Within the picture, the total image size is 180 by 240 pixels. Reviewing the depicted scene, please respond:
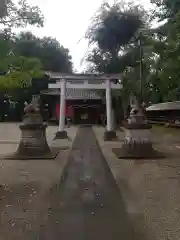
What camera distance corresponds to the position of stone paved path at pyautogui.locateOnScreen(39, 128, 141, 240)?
5.28 meters

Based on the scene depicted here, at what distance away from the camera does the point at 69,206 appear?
682cm

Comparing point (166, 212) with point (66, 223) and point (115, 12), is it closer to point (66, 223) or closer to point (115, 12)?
point (66, 223)

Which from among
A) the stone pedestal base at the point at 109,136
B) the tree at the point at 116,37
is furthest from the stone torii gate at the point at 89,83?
the tree at the point at 116,37

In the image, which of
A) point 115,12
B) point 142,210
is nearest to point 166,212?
point 142,210

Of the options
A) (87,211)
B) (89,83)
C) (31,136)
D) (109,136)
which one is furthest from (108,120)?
(87,211)

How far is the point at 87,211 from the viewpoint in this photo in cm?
645

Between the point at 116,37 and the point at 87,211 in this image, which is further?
the point at 116,37

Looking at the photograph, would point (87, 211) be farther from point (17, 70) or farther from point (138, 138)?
point (138, 138)

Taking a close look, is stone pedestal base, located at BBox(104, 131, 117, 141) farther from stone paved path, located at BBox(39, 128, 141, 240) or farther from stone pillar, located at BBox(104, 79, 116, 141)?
stone paved path, located at BBox(39, 128, 141, 240)

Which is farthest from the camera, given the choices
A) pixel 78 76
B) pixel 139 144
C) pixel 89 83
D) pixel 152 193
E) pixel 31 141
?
pixel 89 83

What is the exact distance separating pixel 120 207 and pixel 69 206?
0.87 m

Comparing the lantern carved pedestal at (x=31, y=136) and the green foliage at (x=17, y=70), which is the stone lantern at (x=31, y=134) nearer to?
the lantern carved pedestal at (x=31, y=136)

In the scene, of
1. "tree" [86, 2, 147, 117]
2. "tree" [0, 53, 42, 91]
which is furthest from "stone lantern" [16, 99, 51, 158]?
"tree" [86, 2, 147, 117]

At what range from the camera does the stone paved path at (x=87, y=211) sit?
5.28m
